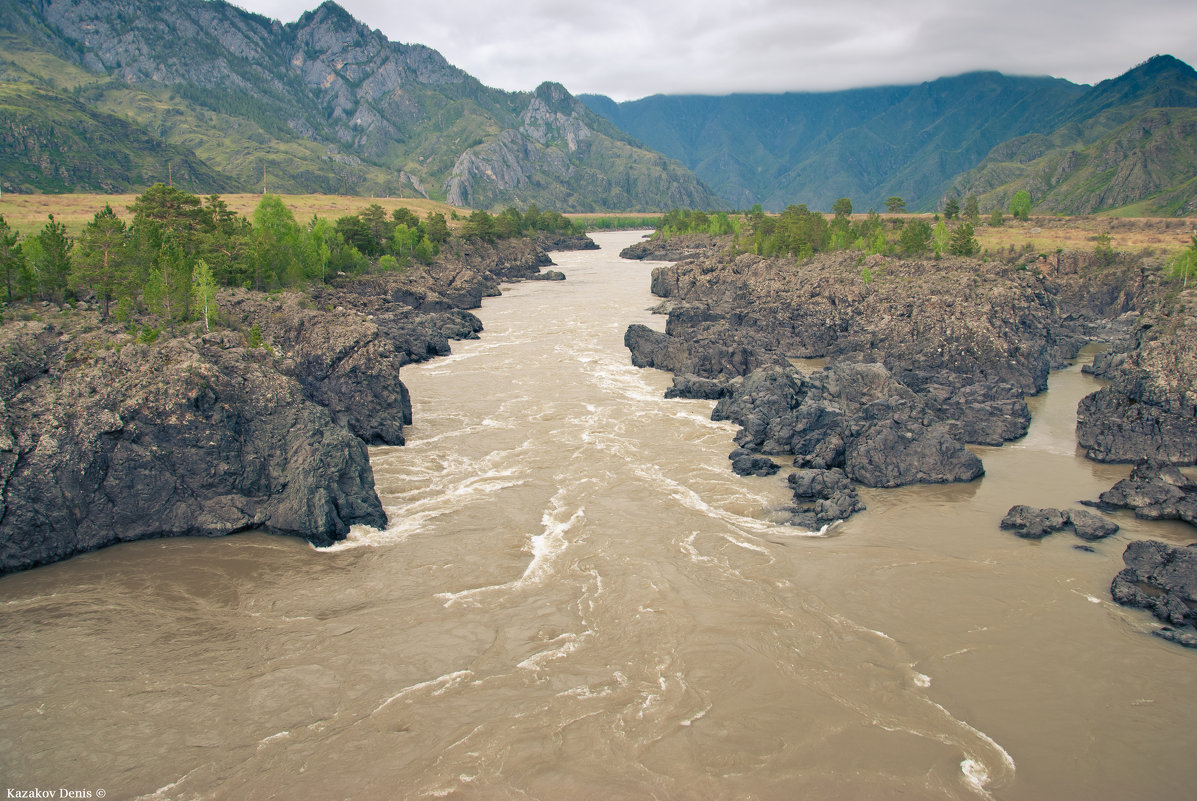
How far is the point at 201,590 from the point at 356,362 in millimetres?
20640

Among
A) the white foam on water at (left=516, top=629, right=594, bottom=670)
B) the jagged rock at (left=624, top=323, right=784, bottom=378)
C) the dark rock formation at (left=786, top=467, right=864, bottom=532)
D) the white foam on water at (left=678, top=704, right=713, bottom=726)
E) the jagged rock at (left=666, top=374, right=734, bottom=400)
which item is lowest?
the white foam on water at (left=678, top=704, right=713, bottom=726)

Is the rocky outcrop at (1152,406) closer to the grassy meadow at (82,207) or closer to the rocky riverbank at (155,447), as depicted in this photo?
the rocky riverbank at (155,447)

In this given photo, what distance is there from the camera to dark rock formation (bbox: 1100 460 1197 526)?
30.5 meters

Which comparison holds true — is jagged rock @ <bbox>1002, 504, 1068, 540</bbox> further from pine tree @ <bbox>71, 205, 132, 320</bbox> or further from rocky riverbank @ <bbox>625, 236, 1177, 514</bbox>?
pine tree @ <bbox>71, 205, 132, 320</bbox>

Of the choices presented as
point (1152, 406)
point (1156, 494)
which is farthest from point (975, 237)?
point (1156, 494)

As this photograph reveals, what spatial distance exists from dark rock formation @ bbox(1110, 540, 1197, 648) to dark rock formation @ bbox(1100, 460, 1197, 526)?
6.02 meters

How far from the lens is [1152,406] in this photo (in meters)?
38.3

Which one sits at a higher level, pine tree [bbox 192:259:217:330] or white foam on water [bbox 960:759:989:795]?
pine tree [bbox 192:259:217:330]

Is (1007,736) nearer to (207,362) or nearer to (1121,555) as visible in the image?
(1121,555)

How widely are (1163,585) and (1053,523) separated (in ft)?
18.2

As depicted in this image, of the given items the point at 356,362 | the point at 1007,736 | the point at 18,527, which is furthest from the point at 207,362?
the point at 1007,736

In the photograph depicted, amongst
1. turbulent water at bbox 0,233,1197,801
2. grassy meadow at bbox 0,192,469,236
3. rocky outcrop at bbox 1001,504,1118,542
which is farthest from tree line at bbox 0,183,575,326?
rocky outcrop at bbox 1001,504,1118,542

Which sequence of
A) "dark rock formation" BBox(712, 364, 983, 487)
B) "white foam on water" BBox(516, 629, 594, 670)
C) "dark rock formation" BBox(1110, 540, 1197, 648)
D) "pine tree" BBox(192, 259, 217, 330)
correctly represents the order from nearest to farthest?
"white foam on water" BBox(516, 629, 594, 670), "dark rock formation" BBox(1110, 540, 1197, 648), "dark rock formation" BBox(712, 364, 983, 487), "pine tree" BBox(192, 259, 217, 330)

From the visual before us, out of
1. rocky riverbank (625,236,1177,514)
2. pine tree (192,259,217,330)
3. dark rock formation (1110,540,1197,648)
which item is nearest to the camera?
dark rock formation (1110,540,1197,648)
